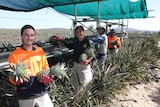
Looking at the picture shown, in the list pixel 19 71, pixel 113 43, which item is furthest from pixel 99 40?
pixel 19 71

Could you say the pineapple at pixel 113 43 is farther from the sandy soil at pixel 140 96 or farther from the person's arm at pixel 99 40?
the person's arm at pixel 99 40

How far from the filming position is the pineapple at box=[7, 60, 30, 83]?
3465 millimetres

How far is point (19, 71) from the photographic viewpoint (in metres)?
3.46

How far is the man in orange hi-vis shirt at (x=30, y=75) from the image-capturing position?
373 centimetres

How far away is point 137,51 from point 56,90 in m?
6.85

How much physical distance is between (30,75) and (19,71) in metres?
0.37

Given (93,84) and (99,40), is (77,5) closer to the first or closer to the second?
(99,40)

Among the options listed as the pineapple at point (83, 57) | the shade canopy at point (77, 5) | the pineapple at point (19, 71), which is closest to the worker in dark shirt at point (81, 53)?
the pineapple at point (83, 57)

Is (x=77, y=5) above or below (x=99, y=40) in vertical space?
above

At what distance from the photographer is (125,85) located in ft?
27.6

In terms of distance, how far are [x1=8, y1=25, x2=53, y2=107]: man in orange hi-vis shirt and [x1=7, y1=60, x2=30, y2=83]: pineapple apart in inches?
5.6

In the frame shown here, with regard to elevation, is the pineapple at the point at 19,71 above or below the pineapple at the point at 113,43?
above

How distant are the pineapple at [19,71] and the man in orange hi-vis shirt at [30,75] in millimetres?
Result: 142

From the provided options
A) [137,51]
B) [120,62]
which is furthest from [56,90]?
[137,51]
